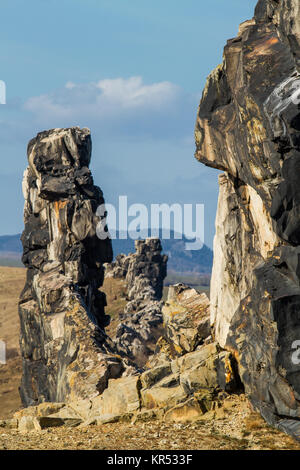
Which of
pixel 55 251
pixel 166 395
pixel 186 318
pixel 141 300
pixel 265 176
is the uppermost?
pixel 265 176

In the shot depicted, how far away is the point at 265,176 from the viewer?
31.6 meters

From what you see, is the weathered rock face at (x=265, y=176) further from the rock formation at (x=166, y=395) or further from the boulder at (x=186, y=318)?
the boulder at (x=186, y=318)

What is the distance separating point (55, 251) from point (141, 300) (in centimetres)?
6190

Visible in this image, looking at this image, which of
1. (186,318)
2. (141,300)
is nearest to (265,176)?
(186,318)

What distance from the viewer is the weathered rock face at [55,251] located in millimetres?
62906

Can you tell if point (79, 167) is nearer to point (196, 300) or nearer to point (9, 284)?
point (196, 300)

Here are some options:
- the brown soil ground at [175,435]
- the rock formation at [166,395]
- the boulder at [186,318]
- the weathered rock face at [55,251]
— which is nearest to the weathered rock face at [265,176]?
the brown soil ground at [175,435]

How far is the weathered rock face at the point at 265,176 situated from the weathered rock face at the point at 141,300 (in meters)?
60.4

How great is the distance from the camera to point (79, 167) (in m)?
73.4

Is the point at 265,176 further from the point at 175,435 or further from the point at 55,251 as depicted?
the point at 55,251

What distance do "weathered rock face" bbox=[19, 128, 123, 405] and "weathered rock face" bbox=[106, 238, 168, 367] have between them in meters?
22.9

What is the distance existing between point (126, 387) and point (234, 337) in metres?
8.03
